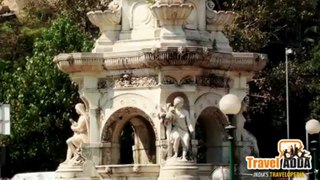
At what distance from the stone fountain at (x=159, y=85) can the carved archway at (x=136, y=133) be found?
29 millimetres

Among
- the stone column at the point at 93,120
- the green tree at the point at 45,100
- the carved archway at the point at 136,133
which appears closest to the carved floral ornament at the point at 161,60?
the stone column at the point at 93,120

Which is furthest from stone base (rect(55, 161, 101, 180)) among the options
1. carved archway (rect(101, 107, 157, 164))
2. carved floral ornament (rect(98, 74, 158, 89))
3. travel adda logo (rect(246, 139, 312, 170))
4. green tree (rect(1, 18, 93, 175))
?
green tree (rect(1, 18, 93, 175))

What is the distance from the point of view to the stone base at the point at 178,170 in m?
25.2

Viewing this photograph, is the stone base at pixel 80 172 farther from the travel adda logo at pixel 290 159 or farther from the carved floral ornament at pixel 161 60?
the travel adda logo at pixel 290 159

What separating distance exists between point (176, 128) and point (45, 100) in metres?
19.9

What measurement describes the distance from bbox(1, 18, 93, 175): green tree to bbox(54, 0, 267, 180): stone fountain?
56.1 feet

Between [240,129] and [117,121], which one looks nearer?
[117,121]

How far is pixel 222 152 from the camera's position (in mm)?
27531

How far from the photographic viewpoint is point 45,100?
4491 centimetres

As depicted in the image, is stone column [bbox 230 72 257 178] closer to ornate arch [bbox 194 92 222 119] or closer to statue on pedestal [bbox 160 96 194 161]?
ornate arch [bbox 194 92 222 119]

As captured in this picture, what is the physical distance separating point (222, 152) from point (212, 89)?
1.75 metres

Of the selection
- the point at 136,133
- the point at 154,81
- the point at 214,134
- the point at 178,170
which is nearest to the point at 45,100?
the point at 136,133

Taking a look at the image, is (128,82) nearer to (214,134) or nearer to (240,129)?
(214,134)

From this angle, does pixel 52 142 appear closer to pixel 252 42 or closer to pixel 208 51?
pixel 252 42
